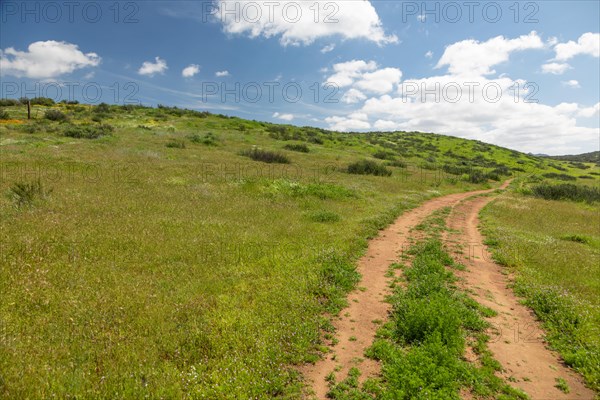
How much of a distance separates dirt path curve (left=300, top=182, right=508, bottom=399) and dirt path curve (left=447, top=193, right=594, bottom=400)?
256 cm

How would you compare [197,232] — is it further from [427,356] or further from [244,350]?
[427,356]

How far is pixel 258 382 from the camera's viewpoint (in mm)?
5340

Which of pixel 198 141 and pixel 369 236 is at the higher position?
pixel 198 141

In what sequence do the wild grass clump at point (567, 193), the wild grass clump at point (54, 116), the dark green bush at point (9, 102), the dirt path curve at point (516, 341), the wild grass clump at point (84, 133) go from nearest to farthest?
the dirt path curve at point (516, 341), the wild grass clump at point (567, 193), the wild grass clump at point (84, 133), the wild grass clump at point (54, 116), the dark green bush at point (9, 102)

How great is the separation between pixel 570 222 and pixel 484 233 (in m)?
9.67

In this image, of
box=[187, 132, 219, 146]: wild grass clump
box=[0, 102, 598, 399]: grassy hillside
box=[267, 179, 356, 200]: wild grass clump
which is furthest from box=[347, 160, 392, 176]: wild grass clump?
box=[187, 132, 219, 146]: wild grass clump

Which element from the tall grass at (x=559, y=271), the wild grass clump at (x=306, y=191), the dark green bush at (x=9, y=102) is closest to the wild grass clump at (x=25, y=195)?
the wild grass clump at (x=306, y=191)

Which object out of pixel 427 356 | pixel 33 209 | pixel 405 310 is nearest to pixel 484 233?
pixel 405 310

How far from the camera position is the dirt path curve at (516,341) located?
5836mm

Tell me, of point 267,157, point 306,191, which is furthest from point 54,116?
point 306,191

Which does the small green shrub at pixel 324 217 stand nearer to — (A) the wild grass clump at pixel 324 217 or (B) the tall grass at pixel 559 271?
(A) the wild grass clump at pixel 324 217

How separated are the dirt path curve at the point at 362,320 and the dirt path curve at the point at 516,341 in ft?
8.38

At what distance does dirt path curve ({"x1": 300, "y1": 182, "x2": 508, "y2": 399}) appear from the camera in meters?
5.90

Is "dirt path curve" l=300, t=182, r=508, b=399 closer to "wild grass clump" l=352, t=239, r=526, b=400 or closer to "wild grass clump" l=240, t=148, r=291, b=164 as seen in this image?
"wild grass clump" l=352, t=239, r=526, b=400
